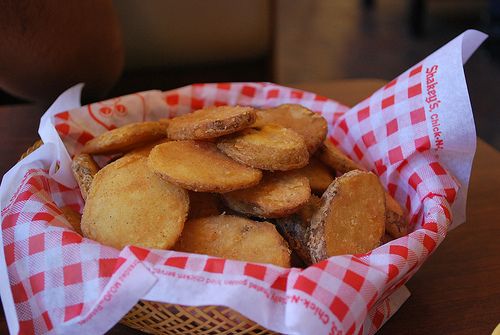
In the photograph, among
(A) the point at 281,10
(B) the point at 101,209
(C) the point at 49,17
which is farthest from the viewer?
(A) the point at 281,10

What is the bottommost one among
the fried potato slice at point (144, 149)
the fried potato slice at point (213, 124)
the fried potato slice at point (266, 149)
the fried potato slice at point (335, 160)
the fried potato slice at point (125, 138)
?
the fried potato slice at point (335, 160)

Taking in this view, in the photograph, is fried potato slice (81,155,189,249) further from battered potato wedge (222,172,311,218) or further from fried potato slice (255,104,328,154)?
fried potato slice (255,104,328,154)

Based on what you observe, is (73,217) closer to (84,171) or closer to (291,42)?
(84,171)

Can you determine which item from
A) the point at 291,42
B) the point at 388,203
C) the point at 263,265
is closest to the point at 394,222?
the point at 388,203

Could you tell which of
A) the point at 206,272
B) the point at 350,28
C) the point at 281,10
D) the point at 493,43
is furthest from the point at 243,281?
the point at 281,10

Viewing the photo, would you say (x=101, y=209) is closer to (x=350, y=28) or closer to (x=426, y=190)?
(x=426, y=190)

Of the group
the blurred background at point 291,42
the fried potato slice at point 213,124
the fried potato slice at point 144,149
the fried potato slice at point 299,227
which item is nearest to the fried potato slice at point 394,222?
the fried potato slice at point 299,227

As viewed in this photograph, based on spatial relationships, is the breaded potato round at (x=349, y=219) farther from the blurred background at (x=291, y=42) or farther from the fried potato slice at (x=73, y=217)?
the blurred background at (x=291, y=42)

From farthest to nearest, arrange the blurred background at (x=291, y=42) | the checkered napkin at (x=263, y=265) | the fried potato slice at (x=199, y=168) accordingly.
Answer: the blurred background at (x=291, y=42), the fried potato slice at (x=199, y=168), the checkered napkin at (x=263, y=265)
